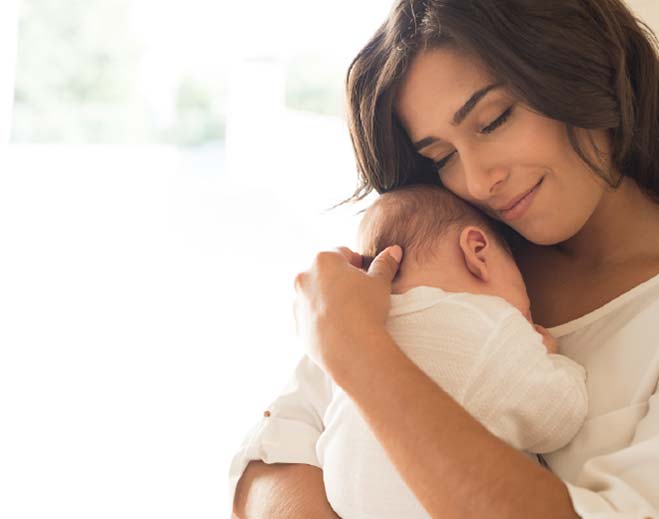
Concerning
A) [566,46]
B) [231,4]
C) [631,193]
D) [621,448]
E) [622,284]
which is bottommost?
[621,448]

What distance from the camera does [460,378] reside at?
111 cm

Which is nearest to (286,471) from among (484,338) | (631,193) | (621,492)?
(484,338)

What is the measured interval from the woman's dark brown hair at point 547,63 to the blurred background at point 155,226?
1.81 m

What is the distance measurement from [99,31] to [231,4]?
766 mm

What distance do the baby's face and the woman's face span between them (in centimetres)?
11

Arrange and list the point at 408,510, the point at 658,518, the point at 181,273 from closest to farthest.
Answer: the point at 658,518 < the point at 408,510 < the point at 181,273

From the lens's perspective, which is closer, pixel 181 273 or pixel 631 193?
pixel 631 193

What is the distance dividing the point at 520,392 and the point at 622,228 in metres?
0.52

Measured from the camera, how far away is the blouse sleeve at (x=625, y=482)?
0.92 meters

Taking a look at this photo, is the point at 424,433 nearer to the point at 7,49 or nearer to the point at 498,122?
the point at 498,122

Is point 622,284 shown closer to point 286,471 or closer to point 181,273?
point 286,471

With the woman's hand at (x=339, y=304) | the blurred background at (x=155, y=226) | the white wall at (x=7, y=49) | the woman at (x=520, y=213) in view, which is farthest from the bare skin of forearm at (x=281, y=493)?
the white wall at (x=7, y=49)

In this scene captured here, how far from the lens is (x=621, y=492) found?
958mm

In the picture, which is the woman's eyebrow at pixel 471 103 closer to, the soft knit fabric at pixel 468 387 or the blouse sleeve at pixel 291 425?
the soft knit fabric at pixel 468 387
